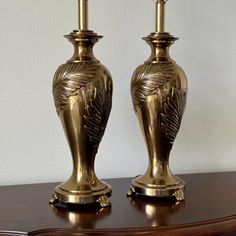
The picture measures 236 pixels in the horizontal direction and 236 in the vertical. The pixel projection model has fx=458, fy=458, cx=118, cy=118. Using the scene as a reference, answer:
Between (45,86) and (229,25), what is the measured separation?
1.68 ft

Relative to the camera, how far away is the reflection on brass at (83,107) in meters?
0.81

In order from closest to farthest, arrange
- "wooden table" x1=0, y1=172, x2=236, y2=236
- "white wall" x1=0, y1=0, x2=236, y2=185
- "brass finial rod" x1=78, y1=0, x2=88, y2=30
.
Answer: "wooden table" x1=0, y1=172, x2=236, y2=236 < "brass finial rod" x1=78, y1=0, x2=88, y2=30 < "white wall" x1=0, y1=0, x2=236, y2=185

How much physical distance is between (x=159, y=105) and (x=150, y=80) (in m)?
0.05

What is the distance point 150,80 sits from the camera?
0.87 m

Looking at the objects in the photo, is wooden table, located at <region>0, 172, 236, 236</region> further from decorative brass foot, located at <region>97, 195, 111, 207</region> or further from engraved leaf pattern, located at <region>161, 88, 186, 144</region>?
engraved leaf pattern, located at <region>161, 88, 186, 144</region>

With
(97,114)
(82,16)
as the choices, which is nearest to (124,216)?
(97,114)

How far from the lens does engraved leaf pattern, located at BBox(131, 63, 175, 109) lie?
867 millimetres

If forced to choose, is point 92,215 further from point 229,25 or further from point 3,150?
point 229,25

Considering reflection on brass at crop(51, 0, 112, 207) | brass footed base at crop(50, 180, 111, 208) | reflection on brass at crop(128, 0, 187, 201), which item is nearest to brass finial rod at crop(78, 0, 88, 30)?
reflection on brass at crop(51, 0, 112, 207)

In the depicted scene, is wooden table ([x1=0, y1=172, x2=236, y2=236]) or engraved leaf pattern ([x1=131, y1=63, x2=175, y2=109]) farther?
engraved leaf pattern ([x1=131, y1=63, x2=175, y2=109])

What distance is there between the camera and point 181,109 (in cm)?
90

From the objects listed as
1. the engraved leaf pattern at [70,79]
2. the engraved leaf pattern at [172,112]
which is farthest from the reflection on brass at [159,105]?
the engraved leaf pattern at [70,79]

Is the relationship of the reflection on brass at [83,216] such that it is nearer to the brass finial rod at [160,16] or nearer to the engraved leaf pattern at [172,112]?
the engraved leaf pattern at [172,112]

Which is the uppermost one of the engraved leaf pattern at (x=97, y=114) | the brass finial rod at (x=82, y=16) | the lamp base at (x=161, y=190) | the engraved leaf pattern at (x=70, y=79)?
the brass finial rod at (x=82, y=16)
